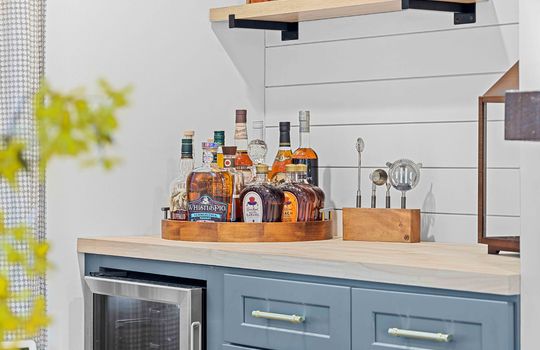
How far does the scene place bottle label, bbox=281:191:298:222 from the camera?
2.57m

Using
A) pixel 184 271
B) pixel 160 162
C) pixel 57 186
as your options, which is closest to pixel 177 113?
pixel 160 162

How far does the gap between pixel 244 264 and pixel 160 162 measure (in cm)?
72

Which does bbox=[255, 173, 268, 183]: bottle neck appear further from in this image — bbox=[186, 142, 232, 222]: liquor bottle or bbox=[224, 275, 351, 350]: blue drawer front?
bbox=[224, 275, 351, 350]: blue drawer front

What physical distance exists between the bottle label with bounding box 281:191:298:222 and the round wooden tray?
1.5 inches

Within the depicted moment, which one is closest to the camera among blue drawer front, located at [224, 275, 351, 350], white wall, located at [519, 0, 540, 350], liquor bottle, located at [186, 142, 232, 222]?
white wall, located at [519, 0, 540, 350]

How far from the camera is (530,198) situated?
5.89 ft

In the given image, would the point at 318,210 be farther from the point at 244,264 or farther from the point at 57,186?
the point at 57,186

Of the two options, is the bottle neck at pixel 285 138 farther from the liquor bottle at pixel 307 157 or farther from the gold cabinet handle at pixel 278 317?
the gold cabinet handle at pixel 278 317

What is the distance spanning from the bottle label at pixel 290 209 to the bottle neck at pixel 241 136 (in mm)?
248

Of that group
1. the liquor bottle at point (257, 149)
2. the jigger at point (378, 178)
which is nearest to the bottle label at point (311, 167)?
the liquor bottle at point (257, 149)

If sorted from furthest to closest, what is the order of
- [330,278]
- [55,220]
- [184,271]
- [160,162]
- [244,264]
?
[160,162] → [55,220] → [184,271] → [244,264] → [330,278]

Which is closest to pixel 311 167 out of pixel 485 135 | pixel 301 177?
pixel 301 177

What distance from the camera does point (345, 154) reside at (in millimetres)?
2881

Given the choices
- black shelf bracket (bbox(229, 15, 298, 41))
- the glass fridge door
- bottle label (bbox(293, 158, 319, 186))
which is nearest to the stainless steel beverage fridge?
the glass fridge door
